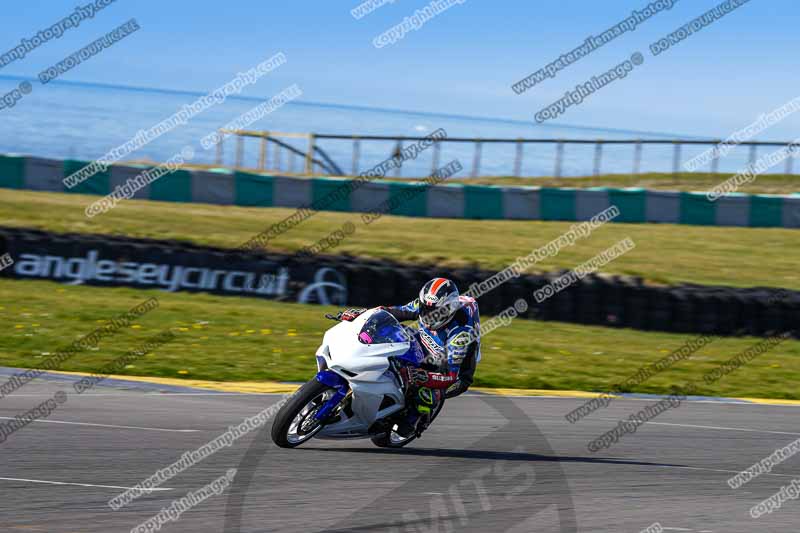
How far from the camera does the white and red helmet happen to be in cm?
824

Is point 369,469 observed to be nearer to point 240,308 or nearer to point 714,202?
point 240,308

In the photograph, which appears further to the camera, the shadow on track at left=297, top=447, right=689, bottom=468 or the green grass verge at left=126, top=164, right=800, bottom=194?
the green grass verge at left=126, top=164, right=800, bottom=194

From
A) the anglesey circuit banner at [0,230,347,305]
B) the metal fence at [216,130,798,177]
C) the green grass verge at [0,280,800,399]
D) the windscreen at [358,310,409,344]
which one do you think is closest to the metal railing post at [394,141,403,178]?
the metal fence at [216,130,798,177]

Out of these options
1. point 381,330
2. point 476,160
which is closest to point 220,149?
point 476,160

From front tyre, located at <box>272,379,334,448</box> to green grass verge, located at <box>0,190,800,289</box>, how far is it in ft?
32.1

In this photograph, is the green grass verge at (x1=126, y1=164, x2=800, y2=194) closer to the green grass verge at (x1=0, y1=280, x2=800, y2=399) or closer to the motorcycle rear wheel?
the green grass verge at (x1=0, y1=280, x2=800, y2=399)

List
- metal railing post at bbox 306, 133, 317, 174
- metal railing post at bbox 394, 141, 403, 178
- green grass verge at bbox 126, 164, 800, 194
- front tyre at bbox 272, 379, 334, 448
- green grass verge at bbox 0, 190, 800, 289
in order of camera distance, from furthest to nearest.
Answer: metal railing post at bbox 306, 133, 317, 174
green grass verge at bbox 126, 164, 800, 194
metal railing post at bbox 394, 141, 403, 178
green grass verge at bbox 0, 190, 800, 289
front tyre at bbox 272, 379, 334, 448

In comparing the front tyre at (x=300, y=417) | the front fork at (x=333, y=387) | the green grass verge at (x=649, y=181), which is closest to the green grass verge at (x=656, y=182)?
the green grass verge at (x=649, y=181)

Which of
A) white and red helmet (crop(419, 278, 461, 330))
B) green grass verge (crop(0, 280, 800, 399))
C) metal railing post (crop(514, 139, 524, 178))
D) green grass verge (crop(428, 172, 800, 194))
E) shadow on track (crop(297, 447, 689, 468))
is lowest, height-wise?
green grass verge (crop(0, 280, 800, 399))

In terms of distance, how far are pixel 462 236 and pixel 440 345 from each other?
14351mm

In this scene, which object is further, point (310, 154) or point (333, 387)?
point (310, 154)

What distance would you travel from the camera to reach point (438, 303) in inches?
324

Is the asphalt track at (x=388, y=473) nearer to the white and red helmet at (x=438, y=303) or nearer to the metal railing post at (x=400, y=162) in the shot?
the white and red helmet at (x=438, y=303)

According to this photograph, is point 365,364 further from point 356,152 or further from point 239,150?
point 239,150
